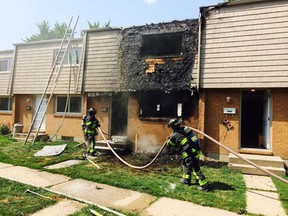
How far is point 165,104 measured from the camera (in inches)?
426

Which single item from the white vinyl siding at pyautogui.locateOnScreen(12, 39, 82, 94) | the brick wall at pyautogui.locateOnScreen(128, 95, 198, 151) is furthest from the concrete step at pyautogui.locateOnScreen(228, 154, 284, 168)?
the white vinyl siding at pyautogui.locateOnScreen(12, 39, 82, 94)

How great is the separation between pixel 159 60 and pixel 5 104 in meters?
12.2

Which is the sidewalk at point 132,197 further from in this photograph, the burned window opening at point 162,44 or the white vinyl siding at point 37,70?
the white vinyl siding at point 37,70

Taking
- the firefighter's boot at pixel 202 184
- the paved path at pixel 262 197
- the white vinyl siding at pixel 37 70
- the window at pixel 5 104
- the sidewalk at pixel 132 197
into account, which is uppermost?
the white vinyl siding at pixel 37 70

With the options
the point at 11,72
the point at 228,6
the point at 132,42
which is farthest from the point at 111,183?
the point at 11,72

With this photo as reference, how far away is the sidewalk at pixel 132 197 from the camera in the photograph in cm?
494

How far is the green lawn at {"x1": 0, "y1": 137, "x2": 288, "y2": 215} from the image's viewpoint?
5598 millimetres

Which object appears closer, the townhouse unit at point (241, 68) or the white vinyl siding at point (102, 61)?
the townhouse unit at point (241, 68)

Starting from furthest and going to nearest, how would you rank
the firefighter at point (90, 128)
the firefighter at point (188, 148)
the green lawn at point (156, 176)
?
the firefighter at point (90, 128)
the firefighter at point (188, 148)
the green lawn at point (156, 176)

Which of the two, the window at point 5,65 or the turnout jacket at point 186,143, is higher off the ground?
the window at point 5,65

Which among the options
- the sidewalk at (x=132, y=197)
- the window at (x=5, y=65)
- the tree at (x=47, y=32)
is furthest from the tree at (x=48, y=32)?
the sidewalk at (x=132, y=197)

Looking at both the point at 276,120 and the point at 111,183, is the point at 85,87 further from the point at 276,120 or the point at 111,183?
the point at 276,120

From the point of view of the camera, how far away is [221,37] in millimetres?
9562

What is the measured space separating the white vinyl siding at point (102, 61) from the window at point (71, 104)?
1552 millimetres
